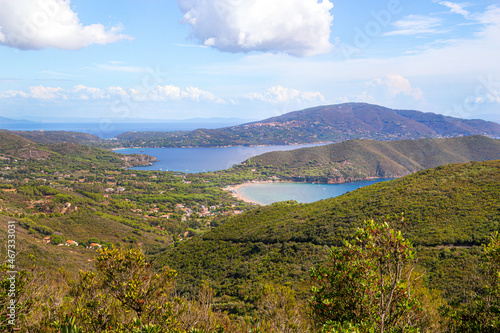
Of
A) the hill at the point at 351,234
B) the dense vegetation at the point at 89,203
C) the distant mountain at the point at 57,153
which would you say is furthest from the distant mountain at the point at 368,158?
the hill at the point at 351,234

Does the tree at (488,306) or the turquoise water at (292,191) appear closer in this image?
the tree at (488,306)

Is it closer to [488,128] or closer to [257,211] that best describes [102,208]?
[257,211]

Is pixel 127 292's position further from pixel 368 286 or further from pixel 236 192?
pixel 236 192

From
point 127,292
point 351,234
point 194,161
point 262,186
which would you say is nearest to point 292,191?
point 262,186

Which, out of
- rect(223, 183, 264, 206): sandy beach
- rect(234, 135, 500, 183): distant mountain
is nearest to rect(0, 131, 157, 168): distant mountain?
rect(234, 135, 500, 183): distant mountain

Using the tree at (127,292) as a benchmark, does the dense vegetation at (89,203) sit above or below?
below

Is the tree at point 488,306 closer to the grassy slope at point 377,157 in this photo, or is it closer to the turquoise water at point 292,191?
the turquoise water at point 292,191
